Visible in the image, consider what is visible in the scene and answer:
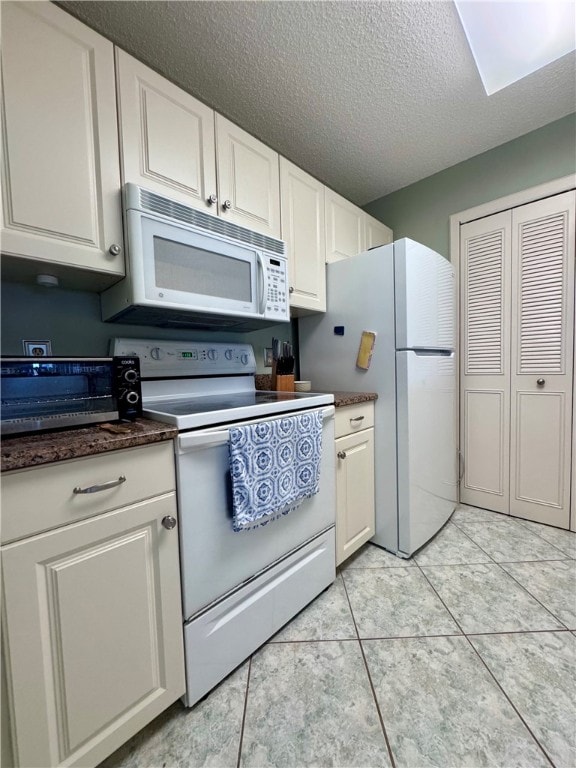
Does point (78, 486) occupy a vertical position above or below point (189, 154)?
below

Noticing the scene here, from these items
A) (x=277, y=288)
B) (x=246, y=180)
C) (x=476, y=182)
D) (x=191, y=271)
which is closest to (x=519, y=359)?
(x=476, y=182)

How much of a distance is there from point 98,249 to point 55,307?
1.25 ft

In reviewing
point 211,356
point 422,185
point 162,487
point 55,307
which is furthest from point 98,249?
point 422,185

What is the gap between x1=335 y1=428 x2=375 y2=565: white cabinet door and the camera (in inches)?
61.0

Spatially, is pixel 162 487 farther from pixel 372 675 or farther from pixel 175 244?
pixel 372 675

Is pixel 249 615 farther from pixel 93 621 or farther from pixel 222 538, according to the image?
pixel 93 621

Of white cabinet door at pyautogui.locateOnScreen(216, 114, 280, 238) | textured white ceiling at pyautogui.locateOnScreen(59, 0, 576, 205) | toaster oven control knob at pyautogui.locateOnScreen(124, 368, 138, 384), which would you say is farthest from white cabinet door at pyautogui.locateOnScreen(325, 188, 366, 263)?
toaster oven control knob at pyautogui.locateOnScreen(124, 368, 138, 384)

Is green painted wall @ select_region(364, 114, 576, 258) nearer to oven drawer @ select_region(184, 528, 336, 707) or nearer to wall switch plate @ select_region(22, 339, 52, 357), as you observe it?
oven drawer @ select_region(184, 528, 336, 707)

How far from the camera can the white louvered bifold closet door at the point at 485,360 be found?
2.04 meters

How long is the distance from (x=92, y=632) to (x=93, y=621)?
27 millimetres

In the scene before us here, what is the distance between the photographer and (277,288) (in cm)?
150

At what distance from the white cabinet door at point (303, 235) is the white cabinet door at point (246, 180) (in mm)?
73

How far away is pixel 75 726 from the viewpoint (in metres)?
0.75

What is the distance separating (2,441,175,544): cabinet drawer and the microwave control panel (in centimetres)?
84
